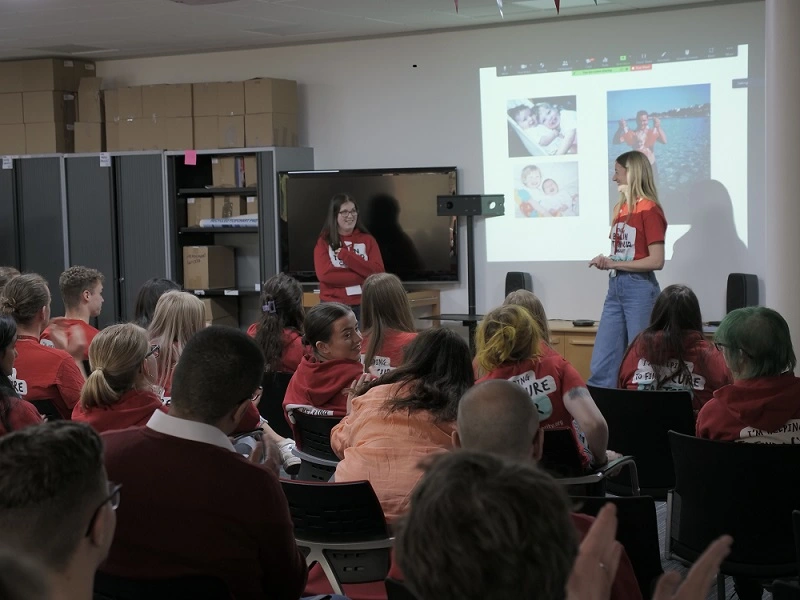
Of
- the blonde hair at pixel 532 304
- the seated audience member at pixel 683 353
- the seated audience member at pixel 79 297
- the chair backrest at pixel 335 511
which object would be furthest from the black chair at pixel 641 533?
the seated audience member at pixel 79 297

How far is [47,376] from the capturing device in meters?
4.09

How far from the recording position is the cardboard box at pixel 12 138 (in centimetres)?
905

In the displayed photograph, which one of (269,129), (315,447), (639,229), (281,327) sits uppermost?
(269,129)

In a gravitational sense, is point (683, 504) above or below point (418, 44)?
below

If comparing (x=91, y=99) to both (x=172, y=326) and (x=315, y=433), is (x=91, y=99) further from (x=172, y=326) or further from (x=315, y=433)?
(x=315, y=433)

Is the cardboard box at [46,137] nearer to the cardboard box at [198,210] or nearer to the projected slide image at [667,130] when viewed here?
the cardboard box at [198,210]

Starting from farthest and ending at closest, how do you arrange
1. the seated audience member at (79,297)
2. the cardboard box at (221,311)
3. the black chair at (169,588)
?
the cardboard box at (221,311) < the seated audience member at (79,297) < the black chair at (169,588)

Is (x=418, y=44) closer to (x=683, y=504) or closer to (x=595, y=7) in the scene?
(x=595, y=7)

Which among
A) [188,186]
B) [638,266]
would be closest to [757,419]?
[638,266]

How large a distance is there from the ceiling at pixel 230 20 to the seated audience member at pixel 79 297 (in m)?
2.29

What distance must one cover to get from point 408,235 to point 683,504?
5262mm

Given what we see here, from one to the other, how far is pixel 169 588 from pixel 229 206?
6.93m

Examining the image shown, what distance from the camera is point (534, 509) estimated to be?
1.07m

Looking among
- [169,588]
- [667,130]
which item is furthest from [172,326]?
[667,130]
